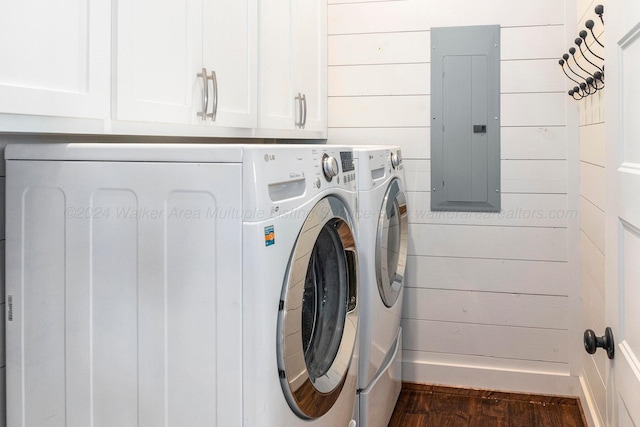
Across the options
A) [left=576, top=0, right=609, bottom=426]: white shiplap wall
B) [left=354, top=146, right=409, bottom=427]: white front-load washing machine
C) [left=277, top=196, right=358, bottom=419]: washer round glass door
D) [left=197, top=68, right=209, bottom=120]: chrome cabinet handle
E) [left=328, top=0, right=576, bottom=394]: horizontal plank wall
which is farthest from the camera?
[left=328, top=0, right=576, bottom=394]: horizontal plank wall

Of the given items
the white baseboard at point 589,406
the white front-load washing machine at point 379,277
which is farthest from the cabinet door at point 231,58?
the white baseboard at point 589,406

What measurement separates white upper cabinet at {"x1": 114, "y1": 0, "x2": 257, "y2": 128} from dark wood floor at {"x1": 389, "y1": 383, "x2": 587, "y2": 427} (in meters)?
1.48

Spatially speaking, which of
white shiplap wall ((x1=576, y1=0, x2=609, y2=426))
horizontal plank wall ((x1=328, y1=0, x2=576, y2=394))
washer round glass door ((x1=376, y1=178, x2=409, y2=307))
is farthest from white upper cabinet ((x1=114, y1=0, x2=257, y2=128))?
white shiplap wall ((x1=576, y1=0, x2=609, y2=426))

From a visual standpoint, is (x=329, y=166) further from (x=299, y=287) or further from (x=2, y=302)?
(x=2, y=302)

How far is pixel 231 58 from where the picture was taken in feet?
5.88

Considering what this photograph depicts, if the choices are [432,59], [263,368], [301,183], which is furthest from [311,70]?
[263,368]

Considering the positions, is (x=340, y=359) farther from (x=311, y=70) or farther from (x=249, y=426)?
(x=311, y=70)

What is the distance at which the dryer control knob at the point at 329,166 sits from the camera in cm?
141

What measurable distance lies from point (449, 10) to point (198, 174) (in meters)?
→ 2.01

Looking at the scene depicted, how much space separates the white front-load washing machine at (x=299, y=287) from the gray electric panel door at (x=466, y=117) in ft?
3.98

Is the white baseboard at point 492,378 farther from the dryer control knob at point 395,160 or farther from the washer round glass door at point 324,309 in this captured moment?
the washer round glass door at point 324,309

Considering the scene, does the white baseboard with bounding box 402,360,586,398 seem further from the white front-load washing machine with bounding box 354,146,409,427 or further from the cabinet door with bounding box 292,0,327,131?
the cabinet door with bounding box 292,0,327,131

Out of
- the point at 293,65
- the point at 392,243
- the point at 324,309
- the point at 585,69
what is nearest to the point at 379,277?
the point at 392,243

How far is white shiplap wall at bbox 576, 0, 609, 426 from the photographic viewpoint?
203 cm
